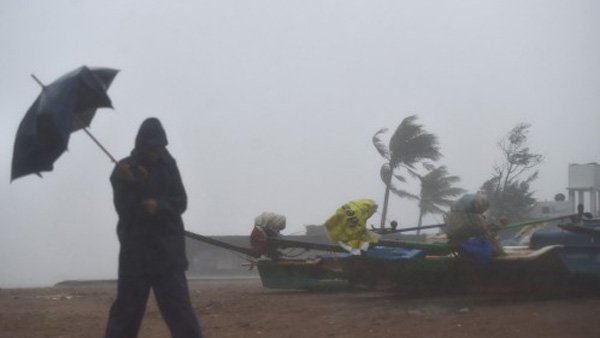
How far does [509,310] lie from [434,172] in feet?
55.6

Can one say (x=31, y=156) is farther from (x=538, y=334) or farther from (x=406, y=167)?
(x=406, y=167)

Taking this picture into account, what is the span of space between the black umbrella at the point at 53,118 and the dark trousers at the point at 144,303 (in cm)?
84

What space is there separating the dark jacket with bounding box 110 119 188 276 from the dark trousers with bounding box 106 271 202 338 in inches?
2.7

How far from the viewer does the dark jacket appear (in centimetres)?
456

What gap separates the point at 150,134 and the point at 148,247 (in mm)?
726

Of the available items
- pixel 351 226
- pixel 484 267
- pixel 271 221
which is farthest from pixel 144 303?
pixel 271 221

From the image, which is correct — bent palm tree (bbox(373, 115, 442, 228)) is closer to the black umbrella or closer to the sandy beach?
the sandy beach

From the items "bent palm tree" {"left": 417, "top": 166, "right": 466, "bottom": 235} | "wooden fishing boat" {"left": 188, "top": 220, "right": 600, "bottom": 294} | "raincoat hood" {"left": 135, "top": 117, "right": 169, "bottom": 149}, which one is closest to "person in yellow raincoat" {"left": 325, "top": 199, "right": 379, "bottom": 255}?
"wooden fishing boat" {"left": 188, "top": 220, "right": 600, "bottom": 294}

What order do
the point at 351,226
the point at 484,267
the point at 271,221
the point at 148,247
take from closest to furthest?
the point at 148,247 < the point at 351,226 < the point at 484,267 < the point at 271,221

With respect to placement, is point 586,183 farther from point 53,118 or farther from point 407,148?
point 53,118

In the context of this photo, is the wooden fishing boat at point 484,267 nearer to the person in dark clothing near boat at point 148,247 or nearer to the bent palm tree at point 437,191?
the person in dark clothing near boat at point 148,247

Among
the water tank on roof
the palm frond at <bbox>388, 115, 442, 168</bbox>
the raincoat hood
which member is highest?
the palm frond at <bbox>388, 115, 442, 168</bbox>

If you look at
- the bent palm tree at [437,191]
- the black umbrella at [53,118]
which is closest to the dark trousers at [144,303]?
the black umbrella at [53,118]

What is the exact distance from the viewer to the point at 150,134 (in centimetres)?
470
